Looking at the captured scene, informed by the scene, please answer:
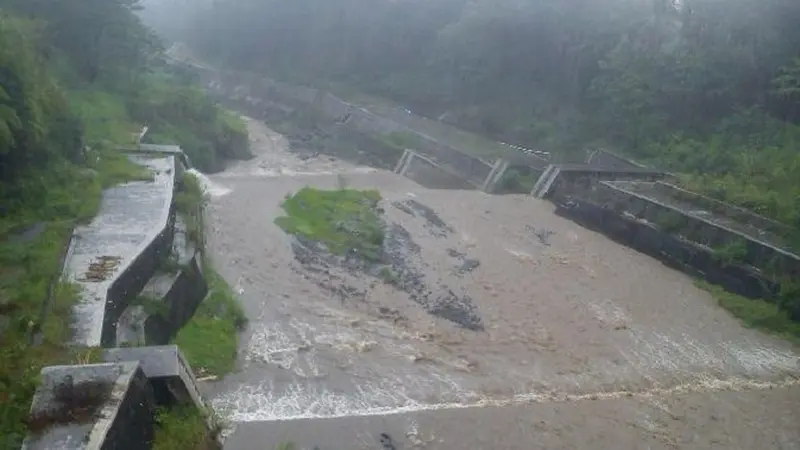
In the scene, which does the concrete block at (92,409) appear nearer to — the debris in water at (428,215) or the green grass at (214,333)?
the green grass at (214,333)

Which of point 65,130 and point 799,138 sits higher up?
point 799,138

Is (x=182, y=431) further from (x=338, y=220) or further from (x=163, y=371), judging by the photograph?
(x=338, y=220)

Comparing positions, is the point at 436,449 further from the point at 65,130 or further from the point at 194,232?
the point at 65,130

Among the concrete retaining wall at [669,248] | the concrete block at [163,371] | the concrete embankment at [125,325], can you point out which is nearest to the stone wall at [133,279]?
the concrete embankment at [125,325]

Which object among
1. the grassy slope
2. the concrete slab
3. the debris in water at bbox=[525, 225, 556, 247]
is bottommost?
the grassy slope

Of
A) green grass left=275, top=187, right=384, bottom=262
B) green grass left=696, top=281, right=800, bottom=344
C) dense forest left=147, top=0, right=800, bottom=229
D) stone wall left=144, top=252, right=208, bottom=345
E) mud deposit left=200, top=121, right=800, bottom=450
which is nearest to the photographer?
mud deposit left=200, top=121, right=800, bottom=450

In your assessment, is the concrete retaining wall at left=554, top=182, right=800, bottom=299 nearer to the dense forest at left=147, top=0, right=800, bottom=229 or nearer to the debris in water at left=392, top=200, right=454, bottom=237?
the dense forest at left=147, top=0, right=800, bottom=229

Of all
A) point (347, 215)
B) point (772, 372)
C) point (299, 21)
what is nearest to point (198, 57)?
point (299, 21)

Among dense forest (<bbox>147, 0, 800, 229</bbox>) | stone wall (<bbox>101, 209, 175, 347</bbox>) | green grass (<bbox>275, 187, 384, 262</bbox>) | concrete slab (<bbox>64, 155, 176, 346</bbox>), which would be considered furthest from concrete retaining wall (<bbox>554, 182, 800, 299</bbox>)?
stone wall (<bbox>101, 209, 175, 347</bbox>)
